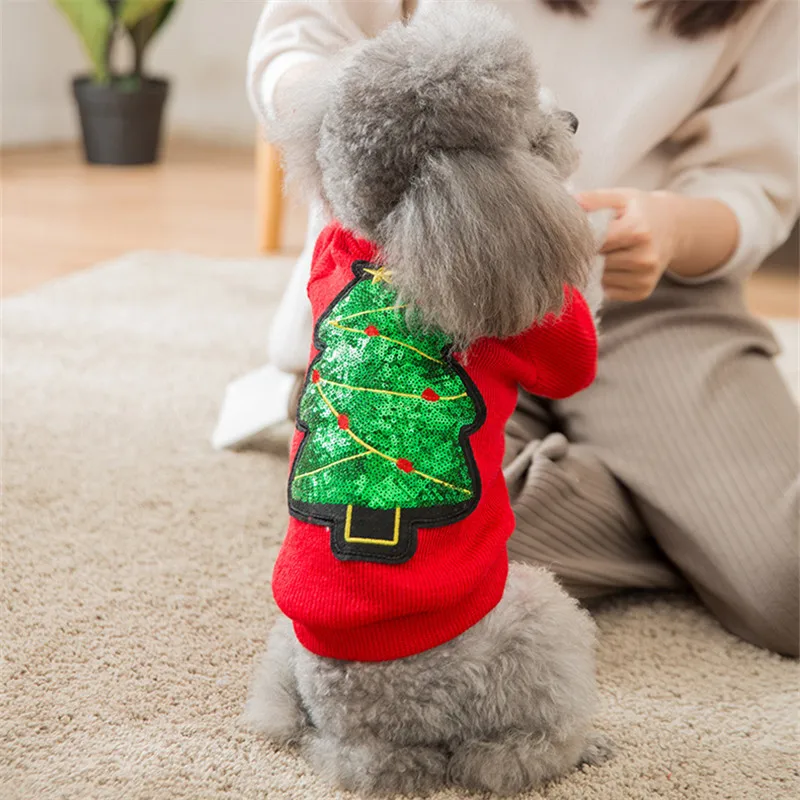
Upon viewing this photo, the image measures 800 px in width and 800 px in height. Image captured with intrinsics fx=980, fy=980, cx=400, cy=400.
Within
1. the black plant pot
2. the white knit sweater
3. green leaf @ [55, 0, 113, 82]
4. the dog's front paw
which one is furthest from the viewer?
the black plant pot

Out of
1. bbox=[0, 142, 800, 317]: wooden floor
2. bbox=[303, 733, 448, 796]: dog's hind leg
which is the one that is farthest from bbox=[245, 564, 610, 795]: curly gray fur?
bbox=[0, 142, 800, 317]: wooden floor

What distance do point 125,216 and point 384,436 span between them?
1.84 metres

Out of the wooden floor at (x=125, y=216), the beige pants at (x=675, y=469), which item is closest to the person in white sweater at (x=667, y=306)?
the beige pants at (x=675, y=469)

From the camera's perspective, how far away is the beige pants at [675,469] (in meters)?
0.76

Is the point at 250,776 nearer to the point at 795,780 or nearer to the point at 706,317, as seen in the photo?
the point at 795,780

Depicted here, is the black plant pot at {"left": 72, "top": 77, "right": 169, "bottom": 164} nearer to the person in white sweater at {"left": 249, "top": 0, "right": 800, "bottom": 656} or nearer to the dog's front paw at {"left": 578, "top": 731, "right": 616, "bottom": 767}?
the person in white sweater at {"left": 249, "top": 0, "right": 800, "bottom": 656}

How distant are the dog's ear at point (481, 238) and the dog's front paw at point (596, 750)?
0.27 m

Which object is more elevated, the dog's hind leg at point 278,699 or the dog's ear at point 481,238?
the dog's ear at point 481,238

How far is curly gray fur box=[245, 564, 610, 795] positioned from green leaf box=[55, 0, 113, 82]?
241cm

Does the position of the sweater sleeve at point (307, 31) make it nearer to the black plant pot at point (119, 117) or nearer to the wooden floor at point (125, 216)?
the wooden floor at point (125, 216)

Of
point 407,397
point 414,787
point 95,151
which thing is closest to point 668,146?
point 407,397

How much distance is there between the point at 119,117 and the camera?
278 centimetres

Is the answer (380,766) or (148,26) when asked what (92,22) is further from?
(380,766)

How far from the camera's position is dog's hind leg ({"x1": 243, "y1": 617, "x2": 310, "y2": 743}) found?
582 mm
